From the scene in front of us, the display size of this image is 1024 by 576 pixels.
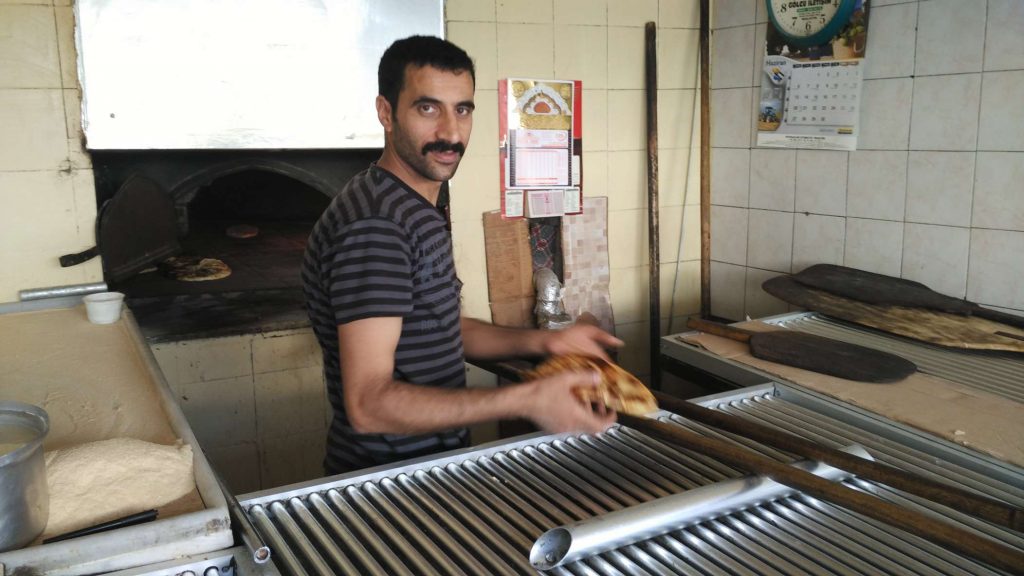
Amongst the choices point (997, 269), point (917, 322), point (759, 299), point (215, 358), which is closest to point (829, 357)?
point (917, 322)

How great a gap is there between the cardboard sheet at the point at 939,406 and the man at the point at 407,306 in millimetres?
511

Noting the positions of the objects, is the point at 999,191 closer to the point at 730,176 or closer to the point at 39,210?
the point at 730,176

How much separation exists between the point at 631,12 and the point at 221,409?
212cm

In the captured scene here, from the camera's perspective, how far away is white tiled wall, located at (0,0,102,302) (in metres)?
2.23

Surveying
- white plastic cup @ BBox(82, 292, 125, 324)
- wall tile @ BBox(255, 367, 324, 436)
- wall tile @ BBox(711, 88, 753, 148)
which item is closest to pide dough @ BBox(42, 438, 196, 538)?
white plastic cup @ BBox(82, 292, 125, 324)

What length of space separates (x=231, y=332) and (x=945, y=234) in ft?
7.55

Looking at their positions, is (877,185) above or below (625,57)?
below

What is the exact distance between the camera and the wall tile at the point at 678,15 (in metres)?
3.15

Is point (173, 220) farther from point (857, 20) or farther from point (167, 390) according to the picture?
point (857, 20)

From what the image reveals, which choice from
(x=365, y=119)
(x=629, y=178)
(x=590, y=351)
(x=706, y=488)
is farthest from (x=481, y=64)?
(x=706, y=488)

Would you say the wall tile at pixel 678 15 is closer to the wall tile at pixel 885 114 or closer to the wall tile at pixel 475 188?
the wall tile at pixel 885 114

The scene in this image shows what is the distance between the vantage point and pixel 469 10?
2795mm

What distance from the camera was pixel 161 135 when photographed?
8.09 ft

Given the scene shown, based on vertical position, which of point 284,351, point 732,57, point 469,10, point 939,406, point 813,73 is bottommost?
point 284,351
